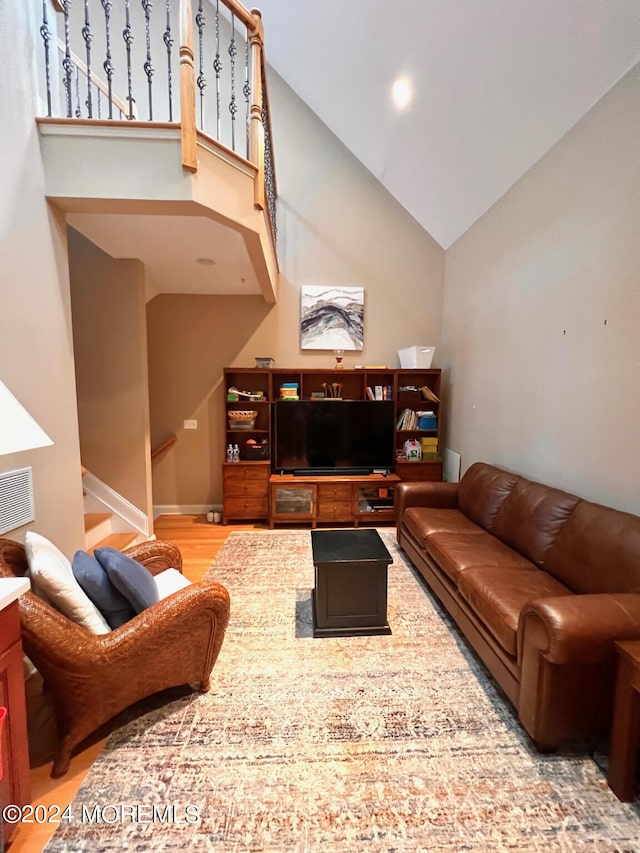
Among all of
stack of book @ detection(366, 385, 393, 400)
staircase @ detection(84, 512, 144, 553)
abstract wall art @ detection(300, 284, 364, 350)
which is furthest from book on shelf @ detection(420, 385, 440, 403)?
staircase @ detection(84, 512, 144, 553)

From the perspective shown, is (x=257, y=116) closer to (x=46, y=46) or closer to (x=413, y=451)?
(x=46, y=46)

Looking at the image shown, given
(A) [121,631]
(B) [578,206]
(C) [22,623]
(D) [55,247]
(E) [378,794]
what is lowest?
(E) [378,794]

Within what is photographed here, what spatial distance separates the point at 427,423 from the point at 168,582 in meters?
3.25

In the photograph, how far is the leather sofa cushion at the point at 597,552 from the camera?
162 centimetres

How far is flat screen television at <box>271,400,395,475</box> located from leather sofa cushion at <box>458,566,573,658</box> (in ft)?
7.12

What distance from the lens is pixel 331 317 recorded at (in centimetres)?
432

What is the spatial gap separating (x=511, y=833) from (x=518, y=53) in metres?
3.90

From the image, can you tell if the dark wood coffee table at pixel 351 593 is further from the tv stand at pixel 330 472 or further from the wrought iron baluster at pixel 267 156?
the wrought iron baluster at pixel 267 156

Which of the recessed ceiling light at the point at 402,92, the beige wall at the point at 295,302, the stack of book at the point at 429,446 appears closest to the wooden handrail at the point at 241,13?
the recessed ceiling light at the point at 402,92

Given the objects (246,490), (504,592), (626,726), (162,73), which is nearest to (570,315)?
(504,592)

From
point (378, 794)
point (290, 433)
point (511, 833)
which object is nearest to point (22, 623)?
point (378, 794)

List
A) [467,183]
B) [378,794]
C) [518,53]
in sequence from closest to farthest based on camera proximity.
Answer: [378,794]
[518,53]
[467,183]

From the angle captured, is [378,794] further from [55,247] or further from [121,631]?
[55,247]

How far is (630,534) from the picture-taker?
1.66 metres
